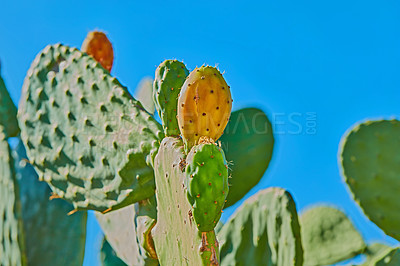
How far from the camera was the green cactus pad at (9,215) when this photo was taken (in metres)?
2.43

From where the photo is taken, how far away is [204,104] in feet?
5.05

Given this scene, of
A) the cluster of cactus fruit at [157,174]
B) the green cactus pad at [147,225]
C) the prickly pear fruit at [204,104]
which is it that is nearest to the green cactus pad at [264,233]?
the cluster of cactus fruit at [157,174]

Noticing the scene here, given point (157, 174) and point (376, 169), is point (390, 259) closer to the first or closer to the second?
point (376, 169)

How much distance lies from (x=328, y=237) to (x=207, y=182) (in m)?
1.68

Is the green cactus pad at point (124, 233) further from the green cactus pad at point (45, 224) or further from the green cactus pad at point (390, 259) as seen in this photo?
the green cactus pad at point (390, 259)

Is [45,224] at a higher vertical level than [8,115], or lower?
lower

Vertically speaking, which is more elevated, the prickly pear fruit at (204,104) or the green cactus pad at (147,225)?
the prickly pear fruit at (204,104)

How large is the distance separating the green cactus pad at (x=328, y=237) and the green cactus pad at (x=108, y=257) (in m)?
0.90

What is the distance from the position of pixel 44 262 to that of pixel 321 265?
1267mm

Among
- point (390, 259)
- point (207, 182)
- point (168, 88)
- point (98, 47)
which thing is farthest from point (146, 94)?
point (207, 182)

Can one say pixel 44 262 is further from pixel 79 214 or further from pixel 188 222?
pixel 188 222

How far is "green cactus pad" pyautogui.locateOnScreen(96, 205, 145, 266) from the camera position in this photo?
7.48 feet

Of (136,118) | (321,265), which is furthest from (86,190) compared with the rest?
(321,265)

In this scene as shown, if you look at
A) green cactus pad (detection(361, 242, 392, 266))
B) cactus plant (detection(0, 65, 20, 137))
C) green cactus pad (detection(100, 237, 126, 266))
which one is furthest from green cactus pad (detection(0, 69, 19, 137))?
green cactus pad (detection(361, 242, 392, 266))
